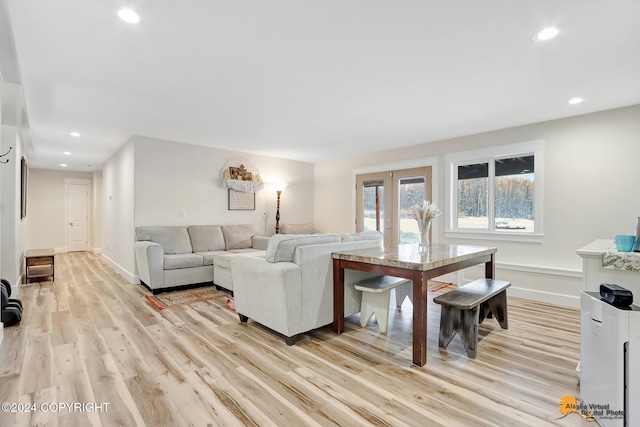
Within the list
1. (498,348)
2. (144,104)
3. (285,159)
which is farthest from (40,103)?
(498,348)

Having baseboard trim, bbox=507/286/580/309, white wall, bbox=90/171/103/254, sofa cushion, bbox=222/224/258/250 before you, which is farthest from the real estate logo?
white wall, bbox=90/171/103/254

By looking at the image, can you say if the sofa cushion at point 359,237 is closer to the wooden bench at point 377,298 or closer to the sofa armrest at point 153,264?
the wooden bench at point 377,298

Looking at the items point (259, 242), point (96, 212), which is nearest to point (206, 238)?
point (259, 242)

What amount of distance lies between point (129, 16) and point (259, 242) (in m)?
4.01

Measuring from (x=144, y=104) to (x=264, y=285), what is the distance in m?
2.46

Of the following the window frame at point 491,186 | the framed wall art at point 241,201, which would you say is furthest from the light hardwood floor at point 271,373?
the framed wall art at point 241,201

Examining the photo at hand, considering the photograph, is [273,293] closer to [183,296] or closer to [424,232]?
[424,232]

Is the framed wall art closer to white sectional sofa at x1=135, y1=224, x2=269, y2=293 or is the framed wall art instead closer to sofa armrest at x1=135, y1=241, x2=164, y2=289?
white sectional sofa at x1=135, y1=224, x2=269, y2=293

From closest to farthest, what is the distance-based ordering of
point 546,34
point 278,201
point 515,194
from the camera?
point 546,34 → point 515,194 → point 278,201

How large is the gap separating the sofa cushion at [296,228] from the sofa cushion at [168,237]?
1983 millimetres

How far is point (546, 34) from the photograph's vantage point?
82.9 inches

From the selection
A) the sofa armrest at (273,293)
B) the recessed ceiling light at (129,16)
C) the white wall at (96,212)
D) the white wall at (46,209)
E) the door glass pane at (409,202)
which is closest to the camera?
the recessed ceiling light at (129,16)

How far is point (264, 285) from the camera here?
273 centimetres

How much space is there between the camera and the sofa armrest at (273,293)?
8.41 ft
